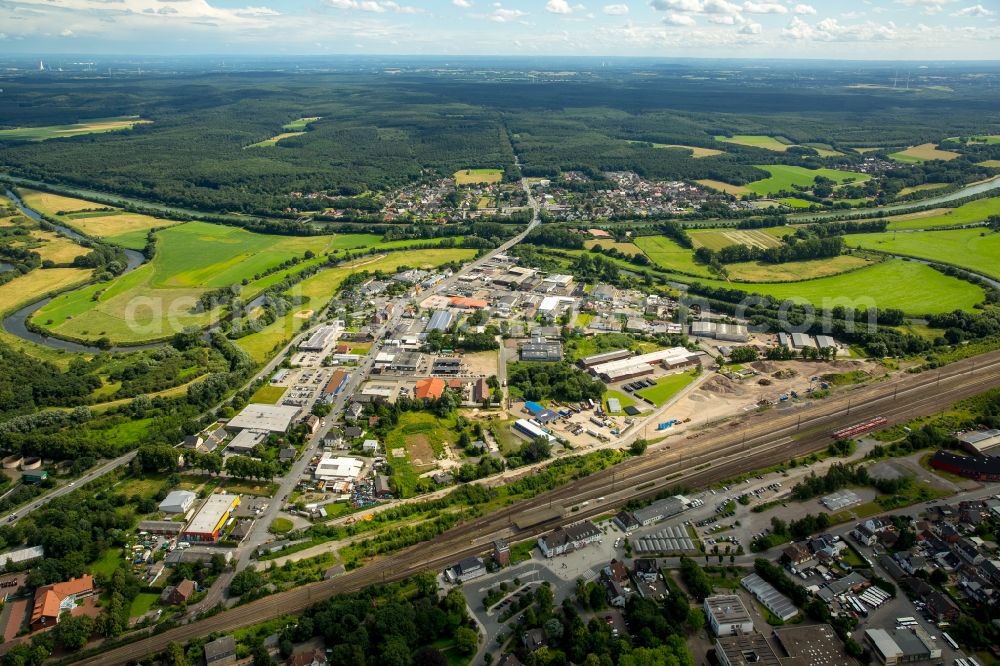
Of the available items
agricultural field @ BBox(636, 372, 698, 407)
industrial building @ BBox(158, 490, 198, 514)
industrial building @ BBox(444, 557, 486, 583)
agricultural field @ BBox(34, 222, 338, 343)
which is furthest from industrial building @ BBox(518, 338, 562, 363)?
agricultural field @ BBox(34, 222, 338, 343)

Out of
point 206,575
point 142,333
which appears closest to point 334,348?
point 142,333

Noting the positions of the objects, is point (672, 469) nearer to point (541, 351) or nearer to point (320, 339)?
point (541, 351)

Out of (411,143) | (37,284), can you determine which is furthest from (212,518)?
(411,143)

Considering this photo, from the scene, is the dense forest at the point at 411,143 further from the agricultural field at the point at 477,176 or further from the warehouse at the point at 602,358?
the warehouse at the point at 602,358

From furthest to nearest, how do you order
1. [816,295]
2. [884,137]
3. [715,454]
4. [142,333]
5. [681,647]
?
1. [884,137]
2. [816,295]
3. [142,333]
4. [715,454]
5. [681,647]

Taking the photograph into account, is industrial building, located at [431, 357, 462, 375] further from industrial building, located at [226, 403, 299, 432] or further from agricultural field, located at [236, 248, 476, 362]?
agricultural field, located at [236, 248, 476, 362]

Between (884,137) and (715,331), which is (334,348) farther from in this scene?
(884,137)
